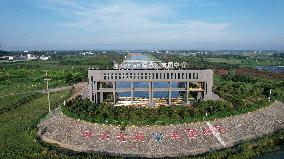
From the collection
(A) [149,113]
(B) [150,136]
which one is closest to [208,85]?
(A) [149,113]

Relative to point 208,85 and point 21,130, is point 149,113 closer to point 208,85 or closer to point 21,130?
point 208,85

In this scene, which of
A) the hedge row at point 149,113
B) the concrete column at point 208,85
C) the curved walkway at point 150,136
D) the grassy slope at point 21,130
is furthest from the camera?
the concrete column at point 208,85

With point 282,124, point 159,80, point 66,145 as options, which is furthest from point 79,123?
point 282,124

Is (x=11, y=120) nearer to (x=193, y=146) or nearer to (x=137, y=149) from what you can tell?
(x=137, y=149)

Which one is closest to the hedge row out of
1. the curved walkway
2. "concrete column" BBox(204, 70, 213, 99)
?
the curved walkway

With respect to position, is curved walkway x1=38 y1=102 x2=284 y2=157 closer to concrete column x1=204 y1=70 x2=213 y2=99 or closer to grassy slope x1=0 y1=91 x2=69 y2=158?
grassy slope x1=0 y1=91 x2=69 y2=158

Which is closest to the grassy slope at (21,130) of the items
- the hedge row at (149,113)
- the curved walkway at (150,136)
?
the curved walkway at (150,136)

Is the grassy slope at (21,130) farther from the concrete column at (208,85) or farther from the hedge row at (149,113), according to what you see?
the concrete column at (208,85)
